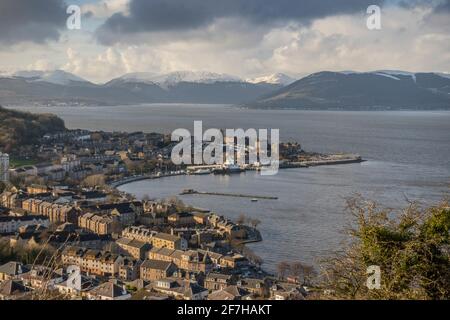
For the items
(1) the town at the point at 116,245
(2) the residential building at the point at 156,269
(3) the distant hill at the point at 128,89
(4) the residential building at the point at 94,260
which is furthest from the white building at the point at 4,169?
(3) the distant hill at the point at 128,89

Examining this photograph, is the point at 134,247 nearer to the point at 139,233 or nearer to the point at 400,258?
the point at 139,233

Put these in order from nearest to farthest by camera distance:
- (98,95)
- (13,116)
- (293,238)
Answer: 1. (293,238)
2. (13,116)
3. (98,95)

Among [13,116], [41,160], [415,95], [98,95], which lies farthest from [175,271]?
[98,95]

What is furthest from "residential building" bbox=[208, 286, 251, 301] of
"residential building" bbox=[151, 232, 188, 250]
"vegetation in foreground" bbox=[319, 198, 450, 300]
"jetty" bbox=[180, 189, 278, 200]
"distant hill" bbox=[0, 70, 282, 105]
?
"distant hill" bbox=[0, 70, 282, 105]

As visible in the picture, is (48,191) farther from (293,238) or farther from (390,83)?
(390,83)

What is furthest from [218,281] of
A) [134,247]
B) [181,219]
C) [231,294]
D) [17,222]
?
[17,222]
